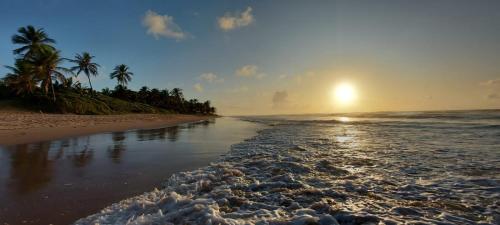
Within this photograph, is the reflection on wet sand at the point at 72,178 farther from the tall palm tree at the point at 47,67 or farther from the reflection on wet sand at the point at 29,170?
the tall palm tree at the point at 47,67

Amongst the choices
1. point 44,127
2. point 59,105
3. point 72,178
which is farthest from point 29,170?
point 59,105

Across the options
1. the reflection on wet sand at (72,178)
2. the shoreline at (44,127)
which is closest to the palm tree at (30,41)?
the shoreline at (44,127)

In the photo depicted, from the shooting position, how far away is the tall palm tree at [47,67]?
38.3m

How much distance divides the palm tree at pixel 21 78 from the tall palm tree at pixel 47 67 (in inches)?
35.1

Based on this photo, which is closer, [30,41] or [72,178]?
[72,178]

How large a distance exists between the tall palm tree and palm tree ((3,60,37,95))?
0.89 meters

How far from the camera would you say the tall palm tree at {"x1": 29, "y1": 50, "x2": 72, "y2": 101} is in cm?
3835

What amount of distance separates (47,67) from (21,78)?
3449 millimetres

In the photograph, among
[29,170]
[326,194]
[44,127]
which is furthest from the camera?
[44,127]

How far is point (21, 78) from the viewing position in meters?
36.9

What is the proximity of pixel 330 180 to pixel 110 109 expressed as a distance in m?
49.6

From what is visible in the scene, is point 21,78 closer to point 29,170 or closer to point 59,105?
point 59,105

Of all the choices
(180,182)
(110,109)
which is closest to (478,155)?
(180,182)

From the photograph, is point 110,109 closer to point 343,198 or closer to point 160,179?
point 160,179
